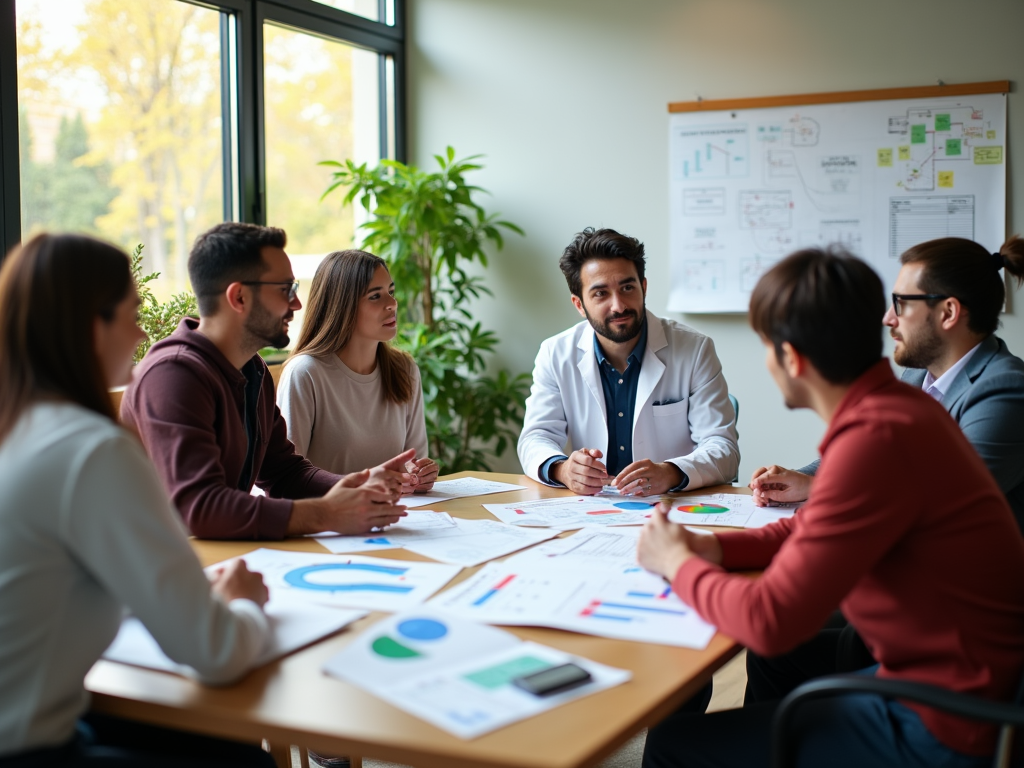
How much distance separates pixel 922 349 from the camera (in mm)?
2301

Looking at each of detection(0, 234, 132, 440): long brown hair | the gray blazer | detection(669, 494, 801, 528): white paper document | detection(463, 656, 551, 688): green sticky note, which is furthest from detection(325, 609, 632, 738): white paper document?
the gray blazer

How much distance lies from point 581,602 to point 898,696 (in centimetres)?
50

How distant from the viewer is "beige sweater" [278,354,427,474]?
2.69 metres

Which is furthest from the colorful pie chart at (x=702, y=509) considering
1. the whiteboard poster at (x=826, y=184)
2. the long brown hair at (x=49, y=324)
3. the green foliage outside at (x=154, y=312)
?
the whiteboard poster at (x=826, y=184)

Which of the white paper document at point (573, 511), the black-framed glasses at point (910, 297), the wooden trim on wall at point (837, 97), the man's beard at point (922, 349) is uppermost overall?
the wooden trim on wall at point (837, 97)

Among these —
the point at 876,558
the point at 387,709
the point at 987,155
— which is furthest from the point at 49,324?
the point at 987,155

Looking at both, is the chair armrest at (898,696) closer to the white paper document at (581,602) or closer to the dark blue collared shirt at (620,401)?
the white paper document at (581,602)

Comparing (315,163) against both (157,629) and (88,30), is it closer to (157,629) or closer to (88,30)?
(88,30)

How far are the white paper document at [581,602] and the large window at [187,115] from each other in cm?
227

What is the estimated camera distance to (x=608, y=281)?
2.95m

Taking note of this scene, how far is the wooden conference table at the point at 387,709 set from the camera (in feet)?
3.60

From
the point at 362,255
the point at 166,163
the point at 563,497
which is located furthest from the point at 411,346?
the point at 563,497

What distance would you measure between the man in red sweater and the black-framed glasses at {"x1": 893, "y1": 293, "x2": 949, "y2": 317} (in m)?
0.91

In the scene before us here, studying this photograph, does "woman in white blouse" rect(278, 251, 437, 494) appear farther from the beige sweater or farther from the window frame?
the window frame
